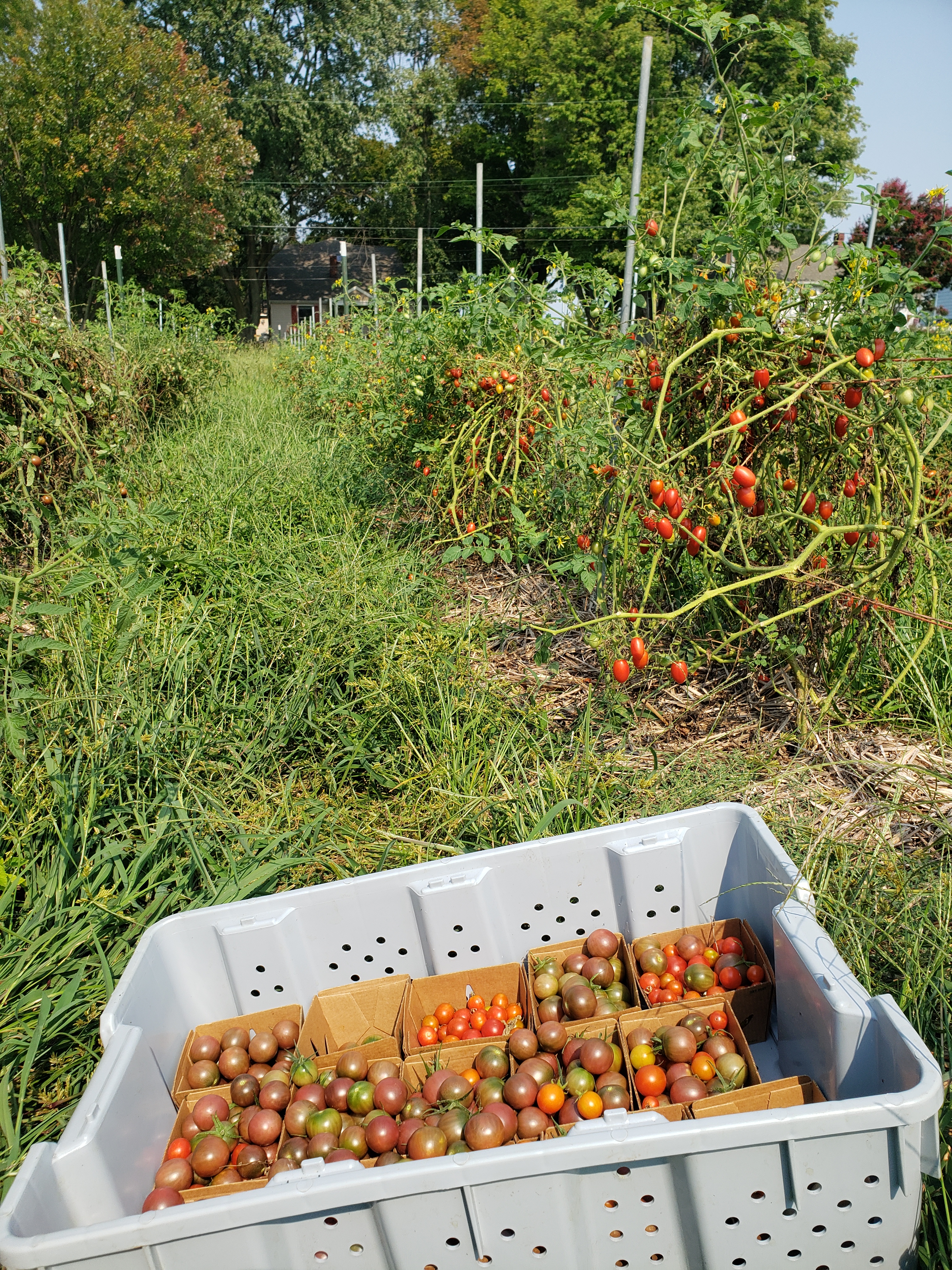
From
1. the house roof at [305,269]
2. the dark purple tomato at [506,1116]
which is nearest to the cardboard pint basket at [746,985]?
the dark purple tomato at [506,1116]

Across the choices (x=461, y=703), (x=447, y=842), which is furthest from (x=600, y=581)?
(x=447, y=842)

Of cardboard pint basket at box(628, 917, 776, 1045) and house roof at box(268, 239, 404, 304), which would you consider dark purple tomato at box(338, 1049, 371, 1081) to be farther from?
house roof at box(268, 239, 404, 304)

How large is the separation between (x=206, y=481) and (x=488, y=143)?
3064 cm

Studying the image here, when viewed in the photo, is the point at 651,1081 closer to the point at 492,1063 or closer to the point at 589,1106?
the point at 589,1106

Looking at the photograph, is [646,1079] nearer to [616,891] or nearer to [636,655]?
[616,891]

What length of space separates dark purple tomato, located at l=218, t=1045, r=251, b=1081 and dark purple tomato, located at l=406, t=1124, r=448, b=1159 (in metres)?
0.45

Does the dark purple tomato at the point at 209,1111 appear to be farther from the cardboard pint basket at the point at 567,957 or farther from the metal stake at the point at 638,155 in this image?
the metal stake at the point at 638,155

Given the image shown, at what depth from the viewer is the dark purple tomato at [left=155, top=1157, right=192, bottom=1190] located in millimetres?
1462

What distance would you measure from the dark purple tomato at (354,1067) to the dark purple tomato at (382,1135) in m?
0.17

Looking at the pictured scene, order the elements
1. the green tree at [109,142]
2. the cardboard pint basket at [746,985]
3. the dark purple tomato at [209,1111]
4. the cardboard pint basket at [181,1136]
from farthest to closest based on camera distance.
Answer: the green tree at [109,142]
the cardboard pint basket at [746,985]
the dark purple tomato at [209,1111]
the cardboard pint basket at [181,1136]

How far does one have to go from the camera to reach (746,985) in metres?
1.73

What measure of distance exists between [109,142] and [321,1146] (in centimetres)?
2286

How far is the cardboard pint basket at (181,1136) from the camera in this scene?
134cm

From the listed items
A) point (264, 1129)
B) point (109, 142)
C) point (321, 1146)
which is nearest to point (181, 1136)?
point (264, 1129)
